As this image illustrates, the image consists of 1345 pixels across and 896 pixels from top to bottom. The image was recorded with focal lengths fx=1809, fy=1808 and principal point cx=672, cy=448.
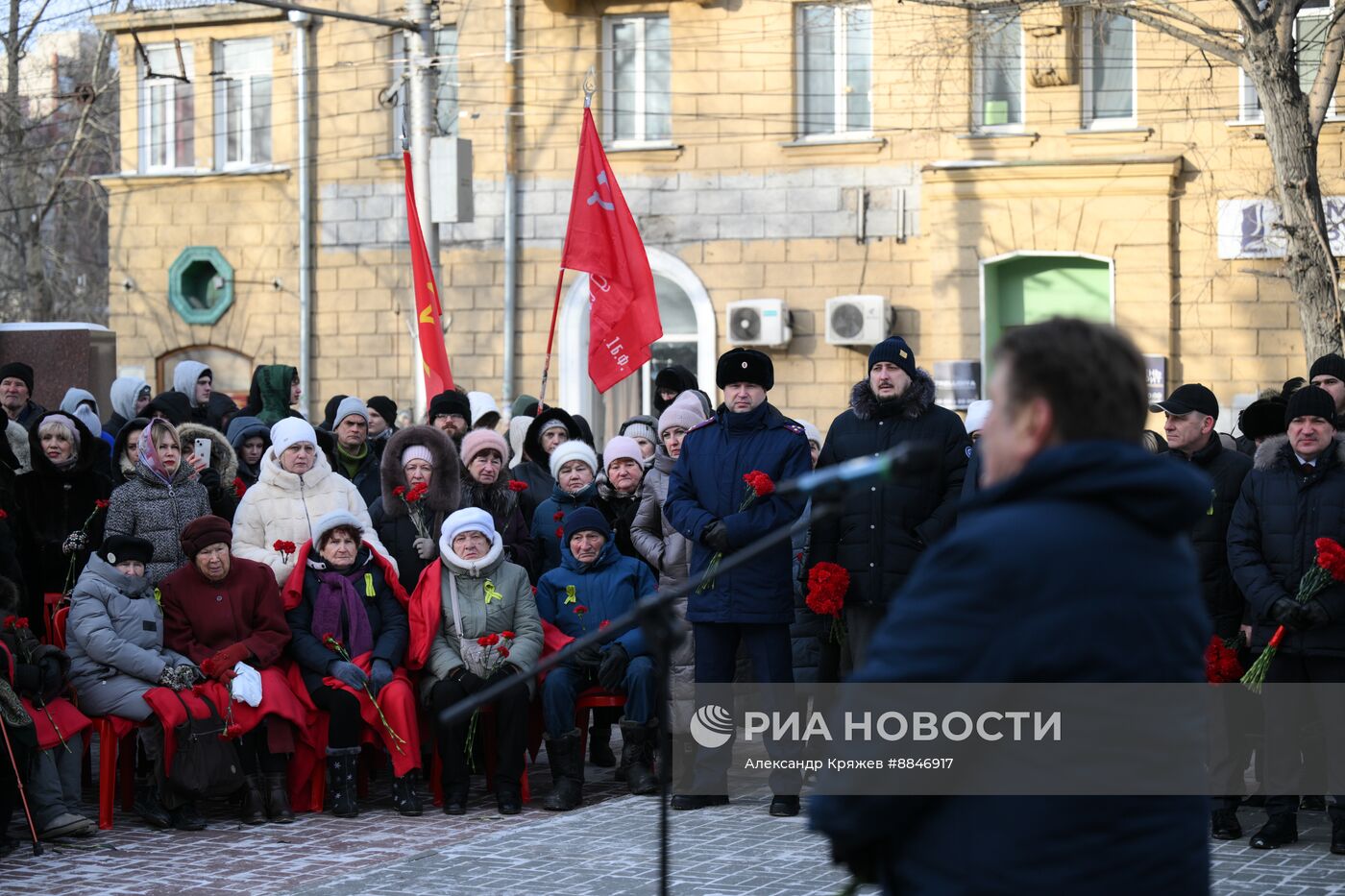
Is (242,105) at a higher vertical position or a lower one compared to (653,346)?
higher

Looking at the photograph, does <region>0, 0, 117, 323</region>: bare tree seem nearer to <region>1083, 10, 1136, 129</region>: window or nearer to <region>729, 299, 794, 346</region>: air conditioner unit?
<region>729, 299, 794, 346</region>: air conditioner unit

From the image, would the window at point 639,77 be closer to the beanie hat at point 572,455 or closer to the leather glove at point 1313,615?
the beanie hat at point 572,455

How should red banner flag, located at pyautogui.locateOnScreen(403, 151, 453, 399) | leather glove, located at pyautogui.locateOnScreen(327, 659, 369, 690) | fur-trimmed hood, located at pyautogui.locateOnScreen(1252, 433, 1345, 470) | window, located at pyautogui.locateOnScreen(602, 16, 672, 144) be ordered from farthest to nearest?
window, located at pyautogui.locateOnScreen(602, 16, 672, 144)
red banner flag, located at pyautogui.locateOnScreen(403, 151, 453, 399)
leather glove, located at pyautogui.locateOnScreen(327, 659, 369, 690)
fur-trimmed hood, located at pyautogui.locateOnScreen(1252, 433, 1345, 470)

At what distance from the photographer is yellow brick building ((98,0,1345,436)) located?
1977cm

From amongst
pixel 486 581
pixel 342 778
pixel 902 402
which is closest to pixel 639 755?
pixel 486 581

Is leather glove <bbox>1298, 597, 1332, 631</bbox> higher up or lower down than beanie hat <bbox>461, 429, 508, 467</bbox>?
lower down

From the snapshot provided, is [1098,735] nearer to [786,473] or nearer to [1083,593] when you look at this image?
[1083,593]

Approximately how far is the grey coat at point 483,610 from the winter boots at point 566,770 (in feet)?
1.48

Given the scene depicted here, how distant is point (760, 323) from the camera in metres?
21.2

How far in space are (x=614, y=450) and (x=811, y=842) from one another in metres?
3.52

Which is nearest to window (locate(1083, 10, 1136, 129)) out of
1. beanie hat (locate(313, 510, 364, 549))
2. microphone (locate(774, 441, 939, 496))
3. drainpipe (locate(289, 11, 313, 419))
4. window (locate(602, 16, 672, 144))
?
window (locate(602, 16, 672, 144))

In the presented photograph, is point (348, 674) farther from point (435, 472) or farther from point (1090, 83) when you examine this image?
point (1090, 83)

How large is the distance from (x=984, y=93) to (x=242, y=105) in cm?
982

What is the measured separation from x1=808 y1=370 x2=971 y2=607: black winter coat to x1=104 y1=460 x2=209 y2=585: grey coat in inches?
135
